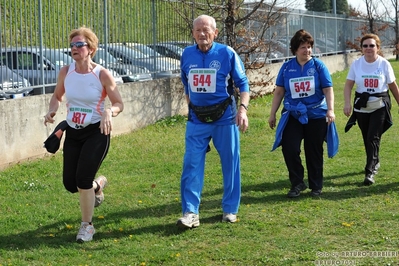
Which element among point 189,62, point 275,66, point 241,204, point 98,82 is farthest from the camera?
point 275,66

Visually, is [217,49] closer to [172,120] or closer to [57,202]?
[57,202]

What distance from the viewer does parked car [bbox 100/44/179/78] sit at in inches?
520

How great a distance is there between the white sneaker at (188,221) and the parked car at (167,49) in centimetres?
839

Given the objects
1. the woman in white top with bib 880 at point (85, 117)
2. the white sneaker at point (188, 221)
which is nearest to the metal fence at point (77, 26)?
the woman in white top with bib 880 at point (85, 117)

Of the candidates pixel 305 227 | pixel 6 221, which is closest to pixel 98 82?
pixel 6 221

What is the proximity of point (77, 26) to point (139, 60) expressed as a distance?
2557mm

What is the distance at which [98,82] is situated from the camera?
6.34 meters

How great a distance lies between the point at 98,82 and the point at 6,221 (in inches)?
71.0

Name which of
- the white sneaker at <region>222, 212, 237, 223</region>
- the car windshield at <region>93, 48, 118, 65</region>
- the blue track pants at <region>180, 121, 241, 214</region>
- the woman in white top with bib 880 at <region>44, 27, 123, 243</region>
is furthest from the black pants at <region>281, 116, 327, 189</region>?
the car windshield at <region>93, 48, 118, 65</region>

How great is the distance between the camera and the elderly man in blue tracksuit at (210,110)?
664cm

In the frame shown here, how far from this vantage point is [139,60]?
1418cm

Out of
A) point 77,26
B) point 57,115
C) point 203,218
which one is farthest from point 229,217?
point 77,26

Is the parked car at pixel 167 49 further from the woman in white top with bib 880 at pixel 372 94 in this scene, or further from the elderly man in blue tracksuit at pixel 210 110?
the elderly man in blue tracksuit at pixel 210 110

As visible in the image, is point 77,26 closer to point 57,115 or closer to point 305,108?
point 57,115
